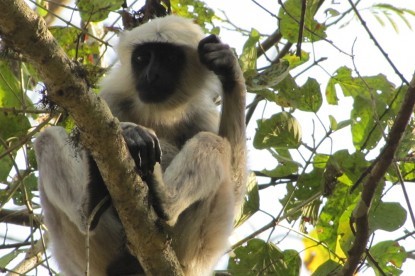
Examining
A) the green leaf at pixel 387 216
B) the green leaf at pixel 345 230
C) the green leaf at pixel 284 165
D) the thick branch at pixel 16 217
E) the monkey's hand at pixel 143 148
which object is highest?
the thick branch at pixel 16 217

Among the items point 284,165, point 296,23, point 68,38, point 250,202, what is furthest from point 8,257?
point 296,23

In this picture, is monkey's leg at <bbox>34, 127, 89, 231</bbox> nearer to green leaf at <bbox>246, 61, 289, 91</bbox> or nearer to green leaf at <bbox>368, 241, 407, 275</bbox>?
green leaf at <bbox>246, 61, 289, 91</bbox>

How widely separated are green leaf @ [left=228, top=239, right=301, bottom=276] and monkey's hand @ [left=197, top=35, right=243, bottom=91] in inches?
57.4

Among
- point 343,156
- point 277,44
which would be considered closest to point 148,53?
point 277,44

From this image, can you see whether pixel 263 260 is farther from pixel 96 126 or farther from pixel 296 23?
pixel 96 126

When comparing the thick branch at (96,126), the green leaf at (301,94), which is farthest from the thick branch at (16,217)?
the green leaf at (301,94)

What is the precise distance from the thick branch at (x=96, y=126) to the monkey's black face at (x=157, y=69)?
1.75m

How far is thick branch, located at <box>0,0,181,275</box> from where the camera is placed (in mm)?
3619

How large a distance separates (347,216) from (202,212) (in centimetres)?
123

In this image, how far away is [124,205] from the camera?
4.67m

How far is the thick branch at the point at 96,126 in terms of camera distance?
362 cm

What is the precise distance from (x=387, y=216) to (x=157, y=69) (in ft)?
8.21

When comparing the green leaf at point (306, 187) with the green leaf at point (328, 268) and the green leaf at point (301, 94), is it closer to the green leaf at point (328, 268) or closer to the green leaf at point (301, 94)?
the green leaf at point (301, 94)

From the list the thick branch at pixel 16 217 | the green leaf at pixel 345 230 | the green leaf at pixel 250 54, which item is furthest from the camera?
the thick branch at pixel 16 217
